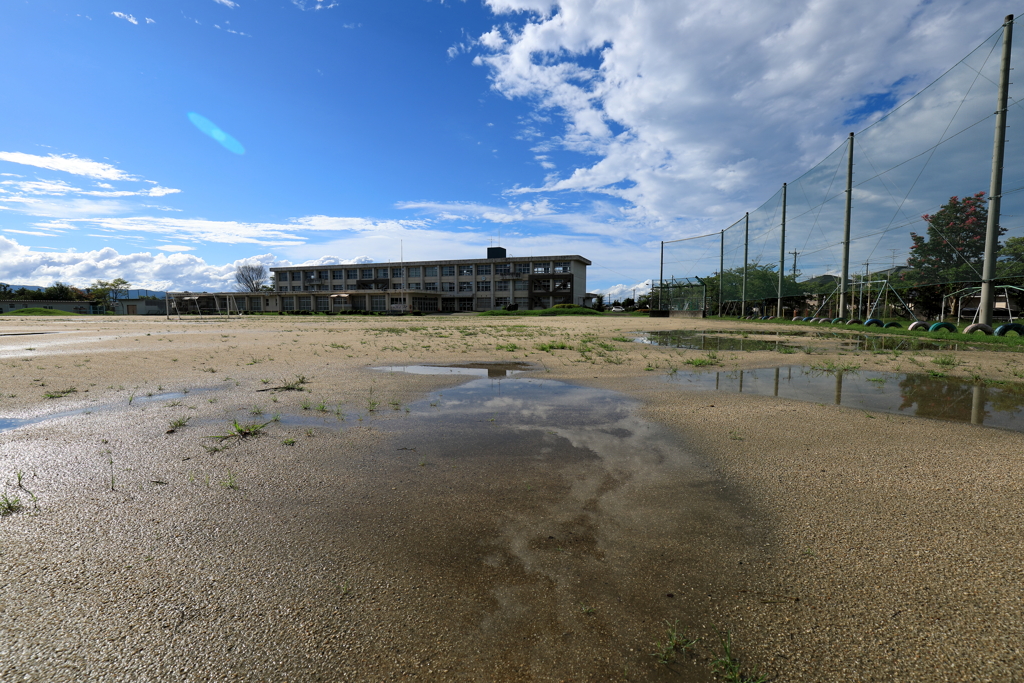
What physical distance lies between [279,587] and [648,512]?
182 cm

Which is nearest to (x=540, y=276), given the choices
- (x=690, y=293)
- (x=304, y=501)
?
(x=690, y=293)

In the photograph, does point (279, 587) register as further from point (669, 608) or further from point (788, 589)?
point (788, 589)

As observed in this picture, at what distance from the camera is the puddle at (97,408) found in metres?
4.21

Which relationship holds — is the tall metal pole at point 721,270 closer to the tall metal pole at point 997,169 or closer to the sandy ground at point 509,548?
the tall metal pole at point 997,169

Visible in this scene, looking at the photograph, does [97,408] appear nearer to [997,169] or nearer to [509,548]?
[509,548]

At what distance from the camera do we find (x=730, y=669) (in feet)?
4.66

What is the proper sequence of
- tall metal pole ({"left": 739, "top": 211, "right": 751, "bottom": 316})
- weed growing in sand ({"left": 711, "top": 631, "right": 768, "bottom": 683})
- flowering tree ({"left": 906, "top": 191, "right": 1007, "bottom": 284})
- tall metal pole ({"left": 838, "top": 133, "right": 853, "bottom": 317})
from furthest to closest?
tall metal pole ({"left": 739, "top": 211, "right": 751, "bottom": 316}) < tall metal pole ({"left": 838, "top": 133, "right": 853, "bottom": 317}) < flowering tree ({"left": 906, "top": 191, "right": 1007, "bottom": 284}) < weed growing in sand ({"left": 711, "top": 631, "right": 768, "bottom": 683})

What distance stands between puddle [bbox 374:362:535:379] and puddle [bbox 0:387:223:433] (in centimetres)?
277

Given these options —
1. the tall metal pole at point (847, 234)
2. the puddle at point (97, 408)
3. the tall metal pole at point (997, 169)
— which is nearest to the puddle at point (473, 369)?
the puddle at point (97, 408)

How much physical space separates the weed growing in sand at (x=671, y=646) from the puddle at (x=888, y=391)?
4455 mm

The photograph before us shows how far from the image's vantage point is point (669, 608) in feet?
5.57

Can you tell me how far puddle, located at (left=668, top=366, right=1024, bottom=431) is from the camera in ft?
14.9

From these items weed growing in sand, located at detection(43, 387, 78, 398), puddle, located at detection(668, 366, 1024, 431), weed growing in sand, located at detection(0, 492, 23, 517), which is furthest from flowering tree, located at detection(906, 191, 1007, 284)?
weed growing in sand, located at detection(43, 387, 78, 398)

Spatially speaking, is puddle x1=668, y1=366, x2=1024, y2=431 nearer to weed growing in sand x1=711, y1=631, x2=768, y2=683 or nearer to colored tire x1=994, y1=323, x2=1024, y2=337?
weed growing in sand x1=711, y1=631, x2=768, y2=683
